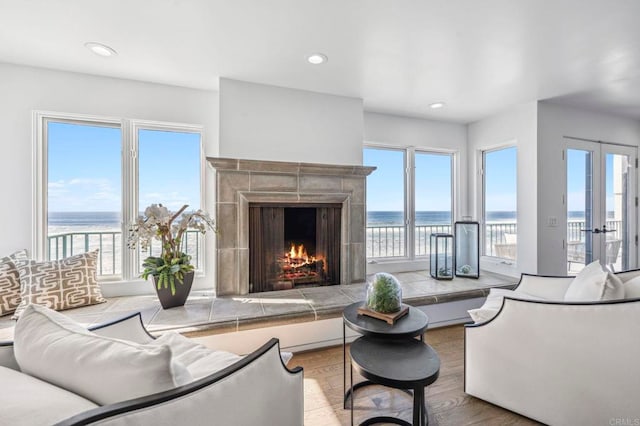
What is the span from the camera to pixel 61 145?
2.66m

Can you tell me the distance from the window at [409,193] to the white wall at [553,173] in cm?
111

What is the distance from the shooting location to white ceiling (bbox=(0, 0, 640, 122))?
177 centimetres

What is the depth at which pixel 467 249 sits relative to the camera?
11.7 ft

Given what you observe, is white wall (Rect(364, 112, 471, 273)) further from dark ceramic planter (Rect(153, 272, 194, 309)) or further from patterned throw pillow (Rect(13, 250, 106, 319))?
patterned throw pillow (Rect(13, 250, 106, 319))

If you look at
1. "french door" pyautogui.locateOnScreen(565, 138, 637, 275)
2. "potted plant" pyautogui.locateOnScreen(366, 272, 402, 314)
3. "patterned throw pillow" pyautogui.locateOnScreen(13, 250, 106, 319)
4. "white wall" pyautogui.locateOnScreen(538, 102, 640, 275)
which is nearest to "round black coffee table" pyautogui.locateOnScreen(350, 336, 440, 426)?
"potted plant" pyautogui.locateOnScreen(366, 272, 402, 314)

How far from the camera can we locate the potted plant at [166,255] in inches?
91.8

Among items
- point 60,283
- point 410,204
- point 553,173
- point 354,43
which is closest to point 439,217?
point 410,204

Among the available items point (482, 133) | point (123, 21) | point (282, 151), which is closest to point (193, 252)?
point (282, 151)

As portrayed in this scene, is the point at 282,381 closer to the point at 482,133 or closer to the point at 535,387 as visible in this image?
the point at 535,387

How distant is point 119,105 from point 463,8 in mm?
3084

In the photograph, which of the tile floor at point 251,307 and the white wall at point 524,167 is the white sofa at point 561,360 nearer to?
the tile floor at point 251,307

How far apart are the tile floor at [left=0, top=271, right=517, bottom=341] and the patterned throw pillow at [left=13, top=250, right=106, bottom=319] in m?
0.09

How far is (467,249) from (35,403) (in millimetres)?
3890

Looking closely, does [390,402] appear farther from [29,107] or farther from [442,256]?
[29,107]
